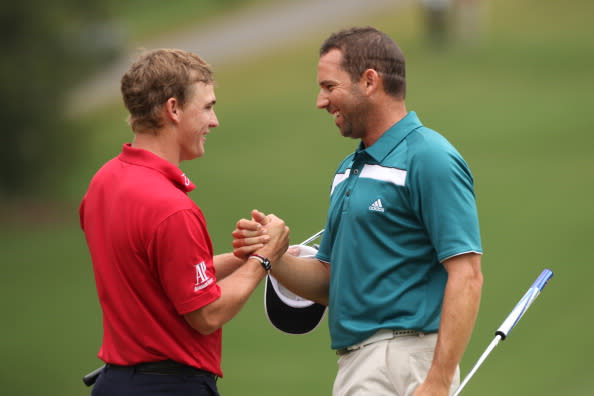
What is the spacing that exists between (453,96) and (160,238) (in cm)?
2423

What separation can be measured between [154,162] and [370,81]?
0.97 meters

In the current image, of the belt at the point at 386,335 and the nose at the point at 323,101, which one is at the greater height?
the nose at the point at 323,101

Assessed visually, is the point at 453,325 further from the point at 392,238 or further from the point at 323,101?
the point at 323,101

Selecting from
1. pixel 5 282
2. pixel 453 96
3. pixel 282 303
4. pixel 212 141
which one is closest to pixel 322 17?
pixel 453 96

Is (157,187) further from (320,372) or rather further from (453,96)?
(453,96)

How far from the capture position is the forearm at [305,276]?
5102 millimetres

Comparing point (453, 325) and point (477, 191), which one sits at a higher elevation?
point (453, 325)

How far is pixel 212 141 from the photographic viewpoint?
25.5 metres

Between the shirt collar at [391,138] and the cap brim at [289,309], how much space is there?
81 cm

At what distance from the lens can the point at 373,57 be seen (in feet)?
15.5

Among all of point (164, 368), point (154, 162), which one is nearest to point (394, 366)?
point (164, 368)

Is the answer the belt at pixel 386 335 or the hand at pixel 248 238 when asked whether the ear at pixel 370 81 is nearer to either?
the hand at pixel 248 238

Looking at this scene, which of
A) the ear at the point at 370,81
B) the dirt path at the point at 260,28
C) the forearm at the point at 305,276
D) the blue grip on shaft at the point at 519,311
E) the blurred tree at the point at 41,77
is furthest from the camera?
the dirt path at the point at 260,28

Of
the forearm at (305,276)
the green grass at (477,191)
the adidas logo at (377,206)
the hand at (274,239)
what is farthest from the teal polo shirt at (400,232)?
the green grass at (477,191)
